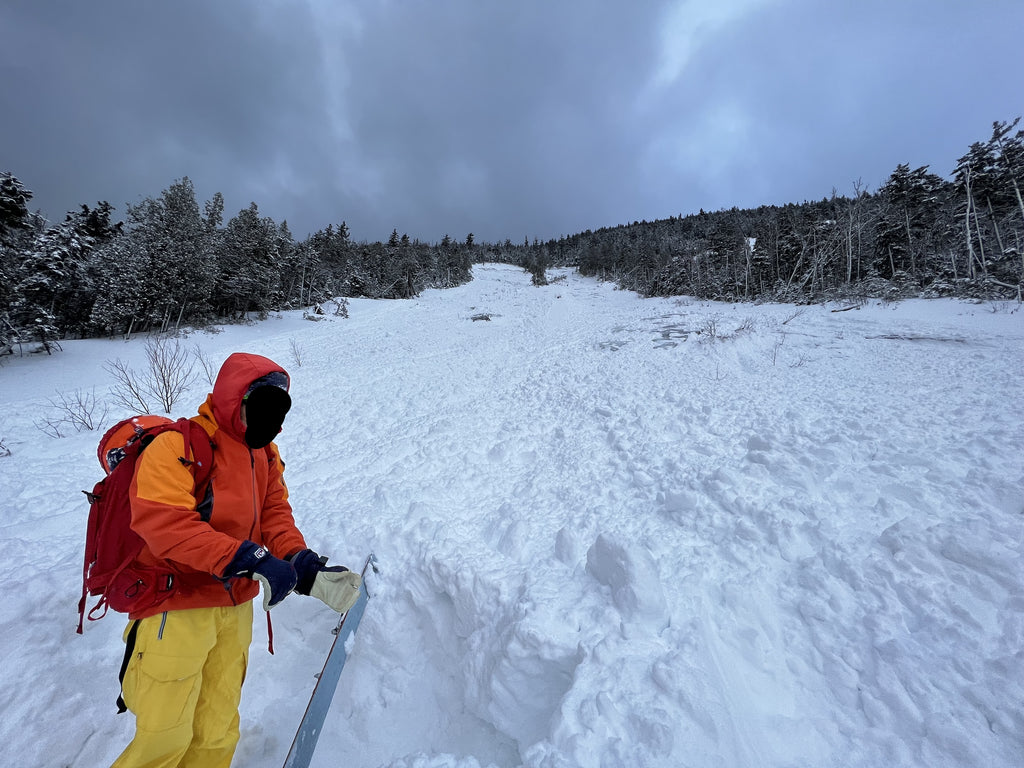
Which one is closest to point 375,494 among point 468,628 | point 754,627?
point 468,628

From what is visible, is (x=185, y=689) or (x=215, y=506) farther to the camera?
(x=215, y=506)

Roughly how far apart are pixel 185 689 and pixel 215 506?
83 cm

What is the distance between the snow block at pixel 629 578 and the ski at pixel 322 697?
185 cm

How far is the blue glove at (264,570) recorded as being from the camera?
5.59ft

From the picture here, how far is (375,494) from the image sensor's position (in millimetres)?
4566

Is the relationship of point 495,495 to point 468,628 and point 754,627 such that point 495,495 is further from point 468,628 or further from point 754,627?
point 754,627

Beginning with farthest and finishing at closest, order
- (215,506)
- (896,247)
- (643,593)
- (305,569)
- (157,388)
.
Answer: (896,247), (157,388), (643,593), (305,569), (215,506)

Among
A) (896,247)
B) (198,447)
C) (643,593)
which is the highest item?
(896,247)

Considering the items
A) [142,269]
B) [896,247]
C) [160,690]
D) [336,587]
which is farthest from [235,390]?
[896,247]

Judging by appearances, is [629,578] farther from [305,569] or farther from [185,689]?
[185,689]

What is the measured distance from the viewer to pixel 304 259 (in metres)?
30.8

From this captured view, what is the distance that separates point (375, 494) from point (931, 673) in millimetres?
4717

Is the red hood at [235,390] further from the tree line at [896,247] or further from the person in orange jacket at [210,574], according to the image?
the tree line at [896,247]

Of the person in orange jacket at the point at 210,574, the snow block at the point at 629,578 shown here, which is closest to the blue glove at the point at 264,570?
the person in orange jacket at the point at 210,574
